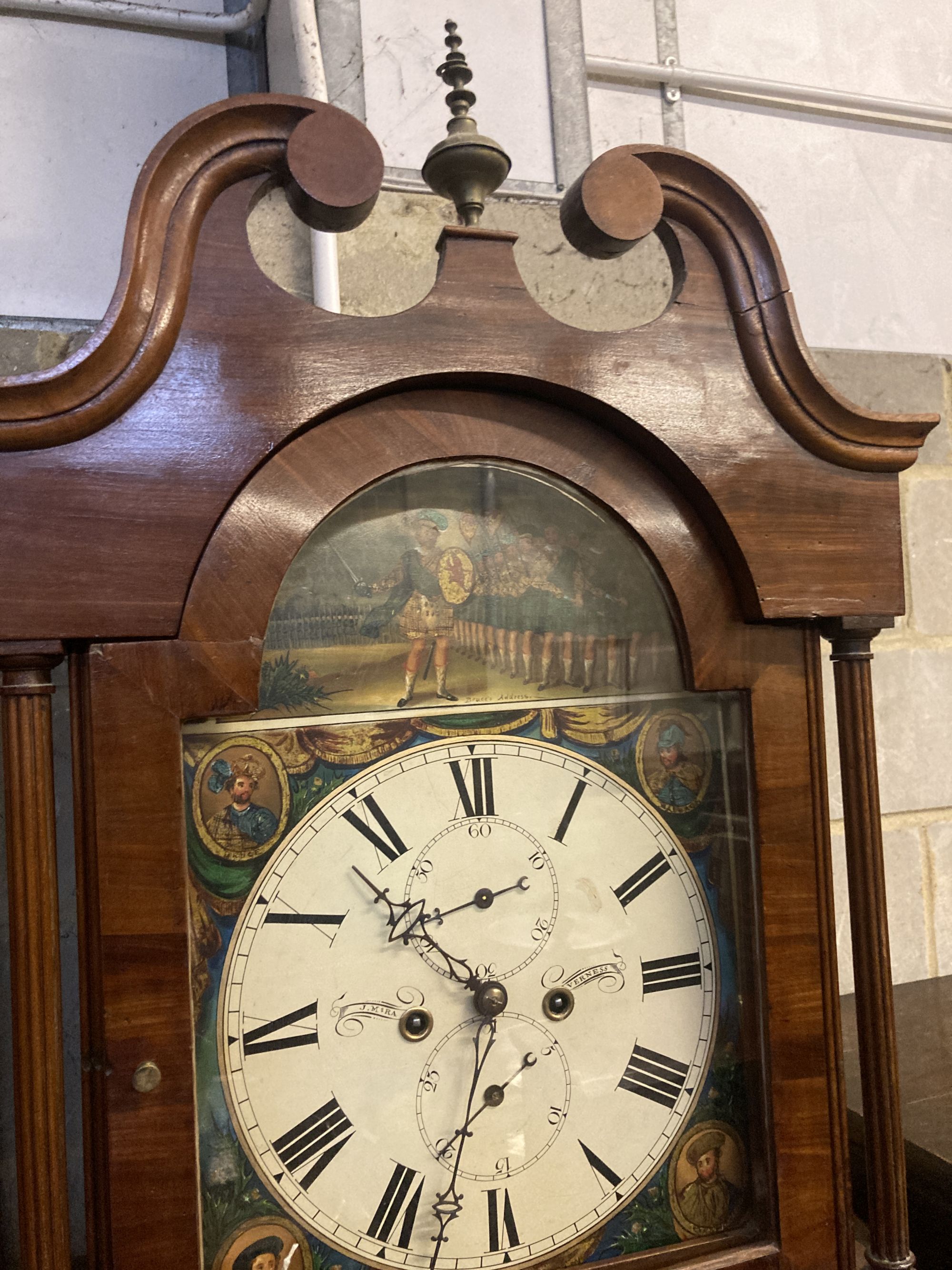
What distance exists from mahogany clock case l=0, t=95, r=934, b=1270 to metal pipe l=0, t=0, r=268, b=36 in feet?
1.87

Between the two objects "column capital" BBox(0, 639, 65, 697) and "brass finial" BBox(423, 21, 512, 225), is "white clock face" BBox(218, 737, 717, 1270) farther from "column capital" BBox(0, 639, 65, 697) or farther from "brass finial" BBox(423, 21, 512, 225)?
"brass finial" BBox(423, 21, 512, 225)

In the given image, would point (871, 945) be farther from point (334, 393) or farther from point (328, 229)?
point (328, 229)

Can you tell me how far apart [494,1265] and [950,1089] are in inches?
22.8

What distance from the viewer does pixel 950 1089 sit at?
1.06 m

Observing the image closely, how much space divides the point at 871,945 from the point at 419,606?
497mm

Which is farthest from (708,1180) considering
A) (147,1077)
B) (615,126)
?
(615,126)

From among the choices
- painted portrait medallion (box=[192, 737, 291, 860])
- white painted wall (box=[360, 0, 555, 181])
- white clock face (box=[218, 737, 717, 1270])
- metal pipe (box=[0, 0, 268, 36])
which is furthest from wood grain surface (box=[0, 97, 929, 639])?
metal pipe (box=[0, 0, 268, 36])

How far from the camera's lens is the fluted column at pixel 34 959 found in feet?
2.15

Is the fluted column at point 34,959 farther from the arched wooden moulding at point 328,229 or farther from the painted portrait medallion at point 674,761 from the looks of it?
the painted portrait medallion at point 674,761

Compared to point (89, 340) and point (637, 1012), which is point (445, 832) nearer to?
point (637, 1012)

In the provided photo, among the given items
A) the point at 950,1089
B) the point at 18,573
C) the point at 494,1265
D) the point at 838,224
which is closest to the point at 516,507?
the point at 18,573

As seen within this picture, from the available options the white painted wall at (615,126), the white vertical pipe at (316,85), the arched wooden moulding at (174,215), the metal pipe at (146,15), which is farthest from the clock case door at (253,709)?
the metal pipe at (146,15)

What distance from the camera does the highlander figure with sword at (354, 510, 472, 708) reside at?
778 millimetres

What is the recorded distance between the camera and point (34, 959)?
2.18 feet
